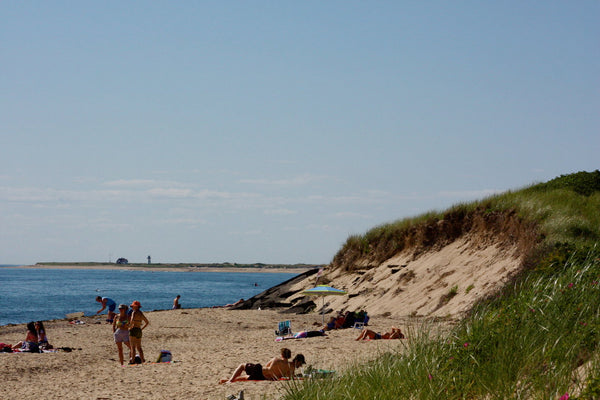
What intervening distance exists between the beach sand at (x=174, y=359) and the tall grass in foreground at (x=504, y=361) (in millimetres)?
1271

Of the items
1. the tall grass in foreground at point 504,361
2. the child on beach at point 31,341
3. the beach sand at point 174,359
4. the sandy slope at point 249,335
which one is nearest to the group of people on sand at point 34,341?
the child on beach at point 31,341

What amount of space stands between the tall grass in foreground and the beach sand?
1271mm

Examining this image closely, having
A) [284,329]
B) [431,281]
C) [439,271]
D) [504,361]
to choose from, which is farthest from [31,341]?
[504,361]

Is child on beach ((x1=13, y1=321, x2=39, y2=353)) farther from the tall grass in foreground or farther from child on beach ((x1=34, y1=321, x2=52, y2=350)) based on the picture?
the tall grass in foreground

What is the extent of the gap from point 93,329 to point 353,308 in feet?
39.0

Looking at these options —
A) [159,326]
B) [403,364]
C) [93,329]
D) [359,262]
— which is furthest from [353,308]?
[403,364]

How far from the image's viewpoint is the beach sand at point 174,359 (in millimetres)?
12774

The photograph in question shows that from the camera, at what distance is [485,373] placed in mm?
7766

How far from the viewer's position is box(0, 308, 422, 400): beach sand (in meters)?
12.8

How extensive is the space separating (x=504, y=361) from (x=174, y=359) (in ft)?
A: 39.4

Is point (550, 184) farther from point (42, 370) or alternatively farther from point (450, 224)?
point (42, 370)

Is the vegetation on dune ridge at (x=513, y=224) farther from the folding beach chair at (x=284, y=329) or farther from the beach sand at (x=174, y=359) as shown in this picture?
the folding beach chair at (x=284, y=329)

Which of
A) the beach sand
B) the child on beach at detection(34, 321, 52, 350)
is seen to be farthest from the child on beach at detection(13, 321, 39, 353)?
the beach sand

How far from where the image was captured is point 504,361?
7.79 metres
